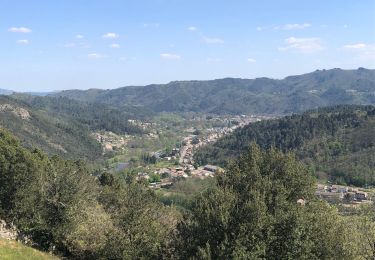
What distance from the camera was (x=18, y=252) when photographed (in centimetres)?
2891

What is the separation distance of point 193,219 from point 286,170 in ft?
48.4

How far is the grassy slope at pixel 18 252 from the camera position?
90.7 feet

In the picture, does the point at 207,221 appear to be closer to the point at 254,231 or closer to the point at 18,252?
the point at 254,231

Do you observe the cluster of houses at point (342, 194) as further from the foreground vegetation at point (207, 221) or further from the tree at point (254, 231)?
the tree at point (254, 231)

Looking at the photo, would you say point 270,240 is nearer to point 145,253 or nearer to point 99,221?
point 145,253

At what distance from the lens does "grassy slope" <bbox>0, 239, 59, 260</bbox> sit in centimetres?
2764

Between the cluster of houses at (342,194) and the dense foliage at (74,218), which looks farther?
the cluster of houses at (342,194)

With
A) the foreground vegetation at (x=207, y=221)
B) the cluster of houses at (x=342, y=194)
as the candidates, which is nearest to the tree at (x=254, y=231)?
the foreground vegetation at (x=207, y=221)

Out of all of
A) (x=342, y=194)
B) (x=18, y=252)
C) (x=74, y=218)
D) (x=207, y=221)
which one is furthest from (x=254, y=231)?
(x=342, y=194)

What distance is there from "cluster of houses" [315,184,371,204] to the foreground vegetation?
11420cm

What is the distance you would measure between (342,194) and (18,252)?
147m

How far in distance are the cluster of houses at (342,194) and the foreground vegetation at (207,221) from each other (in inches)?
4496

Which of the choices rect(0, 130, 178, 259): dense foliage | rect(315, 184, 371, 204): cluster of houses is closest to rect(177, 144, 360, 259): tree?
rect(0, 130, 178, 259): dense foliage

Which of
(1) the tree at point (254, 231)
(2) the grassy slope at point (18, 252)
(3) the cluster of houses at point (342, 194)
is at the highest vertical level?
(1) the tree at point (254, 231)
